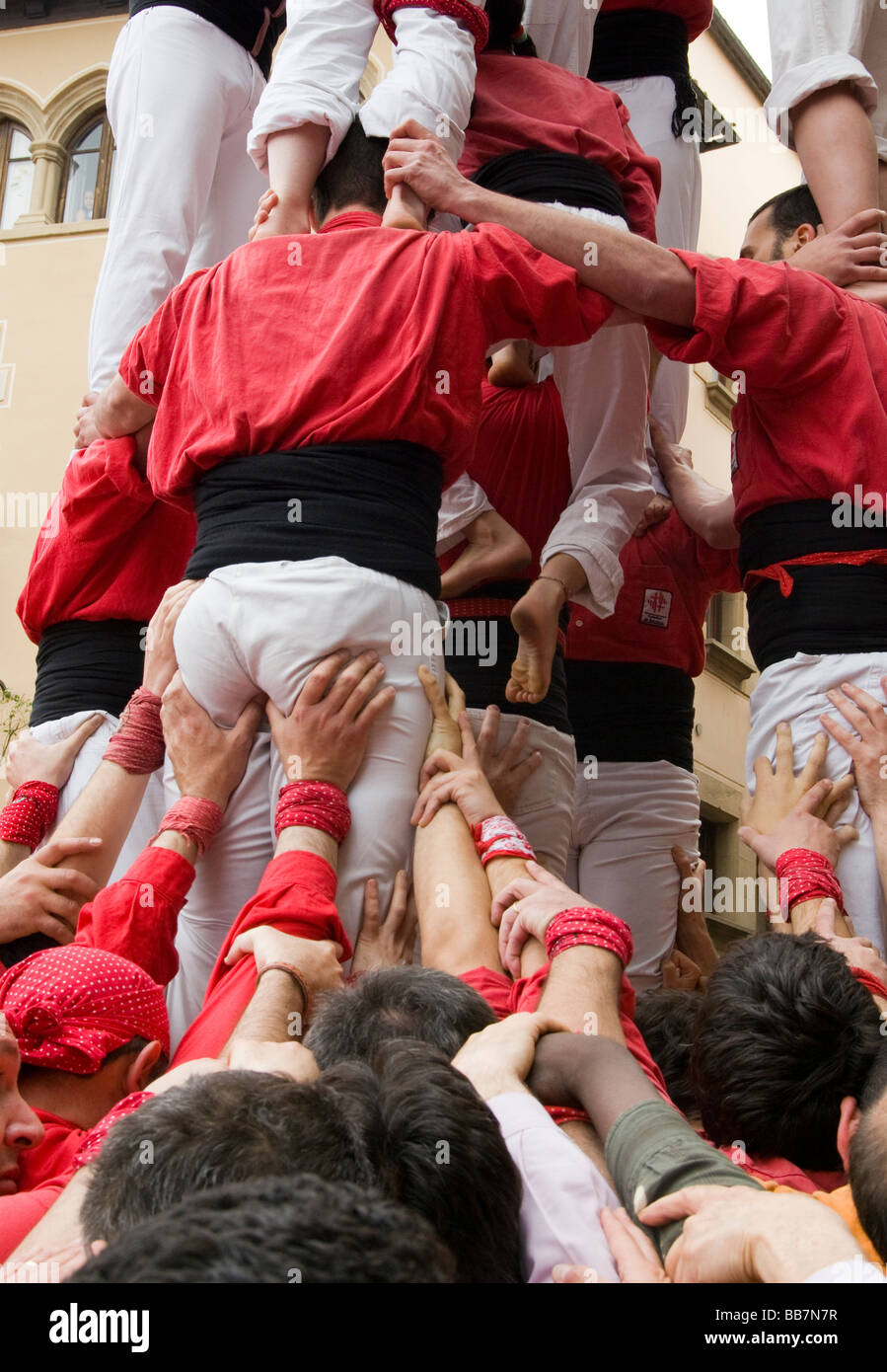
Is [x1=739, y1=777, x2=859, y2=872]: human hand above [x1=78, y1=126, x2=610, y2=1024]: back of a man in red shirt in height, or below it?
below

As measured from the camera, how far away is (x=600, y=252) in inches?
92.1

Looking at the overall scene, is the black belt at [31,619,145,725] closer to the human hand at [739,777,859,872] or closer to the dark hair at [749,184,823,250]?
the human hand at [739,777,859,872]

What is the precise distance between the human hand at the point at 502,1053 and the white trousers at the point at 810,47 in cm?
226

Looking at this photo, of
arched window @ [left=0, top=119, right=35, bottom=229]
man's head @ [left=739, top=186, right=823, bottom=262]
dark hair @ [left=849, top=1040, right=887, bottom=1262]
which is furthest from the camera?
arched window @ [left=0, top=119, right=35, bottom=229]

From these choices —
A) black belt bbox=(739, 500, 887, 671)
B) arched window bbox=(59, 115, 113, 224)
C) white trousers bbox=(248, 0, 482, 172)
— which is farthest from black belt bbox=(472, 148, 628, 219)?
arched window bbox=(59, 115, 113, 224)

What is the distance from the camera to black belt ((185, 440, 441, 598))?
2.13 metres

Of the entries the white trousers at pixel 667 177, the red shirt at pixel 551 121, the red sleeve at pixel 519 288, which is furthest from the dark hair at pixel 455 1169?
the white trousers at pixel 667 177

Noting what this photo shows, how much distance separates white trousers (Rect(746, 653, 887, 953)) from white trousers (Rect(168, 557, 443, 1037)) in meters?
0.68

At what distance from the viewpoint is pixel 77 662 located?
2885 mm

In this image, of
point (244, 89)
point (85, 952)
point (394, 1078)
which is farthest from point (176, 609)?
point (244, 89)

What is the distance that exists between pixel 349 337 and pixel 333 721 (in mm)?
612

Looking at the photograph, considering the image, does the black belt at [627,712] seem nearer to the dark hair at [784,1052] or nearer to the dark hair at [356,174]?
the dark hair at [356,174]

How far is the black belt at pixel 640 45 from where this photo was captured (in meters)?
3.70

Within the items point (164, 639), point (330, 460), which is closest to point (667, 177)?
point (330, 460)
